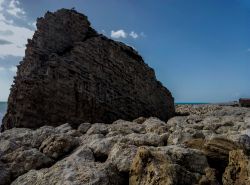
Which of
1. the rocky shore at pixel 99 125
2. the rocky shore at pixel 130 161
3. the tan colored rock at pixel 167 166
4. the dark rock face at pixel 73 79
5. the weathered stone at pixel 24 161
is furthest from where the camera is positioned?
the dark rock face at pixel 73 79

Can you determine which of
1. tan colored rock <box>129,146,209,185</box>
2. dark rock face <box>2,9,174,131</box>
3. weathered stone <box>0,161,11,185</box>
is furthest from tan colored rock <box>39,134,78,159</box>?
dark rock face <box>2,9,174,131</box>

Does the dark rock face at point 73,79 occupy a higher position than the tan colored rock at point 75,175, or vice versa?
the dark rock face at point 73,79

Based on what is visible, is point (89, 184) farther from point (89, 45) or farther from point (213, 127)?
point (89, 45)

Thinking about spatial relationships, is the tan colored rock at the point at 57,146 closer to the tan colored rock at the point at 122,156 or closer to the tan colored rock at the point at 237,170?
the tan colored rock at the point at 122,156

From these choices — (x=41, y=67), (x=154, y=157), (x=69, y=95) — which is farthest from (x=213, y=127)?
(x=41, y=67)

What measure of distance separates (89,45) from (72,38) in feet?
3.93

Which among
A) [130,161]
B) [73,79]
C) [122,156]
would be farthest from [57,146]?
[73,79]

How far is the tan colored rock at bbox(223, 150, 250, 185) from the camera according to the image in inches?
244

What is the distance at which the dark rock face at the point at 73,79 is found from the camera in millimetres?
17859

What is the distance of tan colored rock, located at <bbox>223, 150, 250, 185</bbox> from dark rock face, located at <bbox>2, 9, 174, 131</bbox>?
1253cm

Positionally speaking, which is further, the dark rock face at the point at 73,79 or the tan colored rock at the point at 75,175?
the dark rock face at the point at 73,79

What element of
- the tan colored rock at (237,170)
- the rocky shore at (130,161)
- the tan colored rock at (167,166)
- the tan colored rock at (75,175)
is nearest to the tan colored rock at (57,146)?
the rocky shore at (130,161)

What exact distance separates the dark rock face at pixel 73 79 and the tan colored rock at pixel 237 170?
1253 centimetres

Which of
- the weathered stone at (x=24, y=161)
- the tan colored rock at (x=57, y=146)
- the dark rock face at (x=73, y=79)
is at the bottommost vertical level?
the weathered stone at (x=24, y=161)
